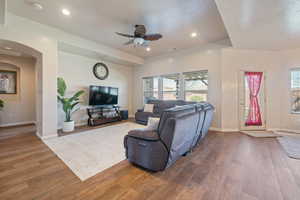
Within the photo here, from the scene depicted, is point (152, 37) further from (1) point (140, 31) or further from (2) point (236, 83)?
(2) point (236, 83)

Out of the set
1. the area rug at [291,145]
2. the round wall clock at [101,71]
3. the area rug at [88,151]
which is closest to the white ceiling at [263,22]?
the area rug at [291,145]

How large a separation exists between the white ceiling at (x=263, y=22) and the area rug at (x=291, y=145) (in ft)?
9.22

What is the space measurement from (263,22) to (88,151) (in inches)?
189

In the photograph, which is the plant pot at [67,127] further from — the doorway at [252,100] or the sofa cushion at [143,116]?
the doorway at [252,100]

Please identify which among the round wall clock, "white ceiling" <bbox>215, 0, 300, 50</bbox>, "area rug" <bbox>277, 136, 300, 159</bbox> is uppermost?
"white ceiling" <bbox>215, 0, 300, 50</bbox>

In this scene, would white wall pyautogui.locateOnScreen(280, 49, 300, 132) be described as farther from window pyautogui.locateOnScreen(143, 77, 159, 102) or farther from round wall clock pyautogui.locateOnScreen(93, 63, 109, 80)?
round wall clock pyautogui.locateOnScreen(93, 63, 109, 80)

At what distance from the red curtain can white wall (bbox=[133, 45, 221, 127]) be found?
1041mm

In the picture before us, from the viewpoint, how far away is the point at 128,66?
712 centimetres

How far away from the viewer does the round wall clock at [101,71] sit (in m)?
5.60

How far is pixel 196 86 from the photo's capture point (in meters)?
5.30

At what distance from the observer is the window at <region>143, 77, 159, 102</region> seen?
6.64 meters

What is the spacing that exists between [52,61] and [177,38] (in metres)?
4.03

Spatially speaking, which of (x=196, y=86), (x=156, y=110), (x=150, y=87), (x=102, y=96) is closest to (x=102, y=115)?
(x=102, y=96)

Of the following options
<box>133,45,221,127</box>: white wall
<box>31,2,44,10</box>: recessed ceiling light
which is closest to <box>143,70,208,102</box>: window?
<box>133,45,221,127</box>: white wall
